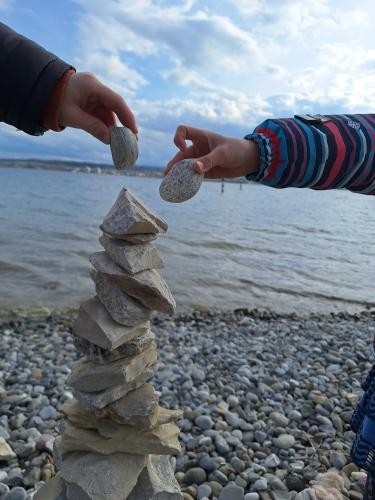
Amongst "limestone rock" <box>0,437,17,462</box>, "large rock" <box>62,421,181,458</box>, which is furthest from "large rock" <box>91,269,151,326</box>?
"limestone rock" <box>0,437,17,462</box>

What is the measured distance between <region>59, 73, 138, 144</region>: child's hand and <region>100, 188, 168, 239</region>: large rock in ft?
1.26

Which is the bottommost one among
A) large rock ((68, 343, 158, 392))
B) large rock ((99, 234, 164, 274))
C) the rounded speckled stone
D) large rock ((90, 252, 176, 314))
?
large rock ((68, 343, 158, 392))

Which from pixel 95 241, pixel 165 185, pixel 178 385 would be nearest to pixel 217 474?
pixel 178 385

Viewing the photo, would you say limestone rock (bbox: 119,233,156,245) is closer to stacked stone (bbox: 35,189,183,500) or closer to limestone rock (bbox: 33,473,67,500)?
stacked stone (bbox: 35,189,183,500)

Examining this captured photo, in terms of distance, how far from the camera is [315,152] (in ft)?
6.48

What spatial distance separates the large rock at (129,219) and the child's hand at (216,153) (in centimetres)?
44

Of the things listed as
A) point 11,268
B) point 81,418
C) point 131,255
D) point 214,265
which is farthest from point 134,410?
point 214,265

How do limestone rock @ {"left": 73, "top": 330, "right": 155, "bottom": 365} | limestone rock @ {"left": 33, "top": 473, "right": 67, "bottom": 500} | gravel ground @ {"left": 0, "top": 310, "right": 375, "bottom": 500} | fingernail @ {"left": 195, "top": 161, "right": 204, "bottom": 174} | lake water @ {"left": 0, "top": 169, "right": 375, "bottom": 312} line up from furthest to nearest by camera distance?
lake water @ {"left": 0, "top": 169, "right": 375, "bottom": 312} → gravel ground @ {"left": 0, "top": 310, "right": 375, "bottom": 500} → limestone rock @ {"left": 33, "top": 473, "right": 67, "bottom": 500} → limestone rock @ {"left": 73, "top": 330, "right": 155, "bottom": 365} → fingernail @ {"left": 195, "top": 161, "right": 204, "bottom": 174}

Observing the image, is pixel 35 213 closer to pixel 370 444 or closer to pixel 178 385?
pixel 178 385

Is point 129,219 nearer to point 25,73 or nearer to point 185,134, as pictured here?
point 185,134

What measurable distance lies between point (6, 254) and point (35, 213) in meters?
12.2

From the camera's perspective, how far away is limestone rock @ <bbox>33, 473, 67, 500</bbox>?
2.96m

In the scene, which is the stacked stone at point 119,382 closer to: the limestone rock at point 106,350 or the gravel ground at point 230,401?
the limestone rock at point 106,350

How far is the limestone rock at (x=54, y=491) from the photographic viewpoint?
2955 mm
